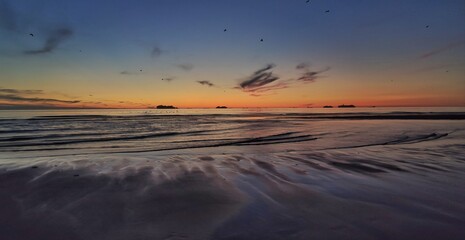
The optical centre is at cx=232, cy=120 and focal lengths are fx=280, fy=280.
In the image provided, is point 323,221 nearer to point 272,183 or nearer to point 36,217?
point 272,183

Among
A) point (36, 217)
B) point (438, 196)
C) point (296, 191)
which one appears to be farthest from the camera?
point (296, 191)

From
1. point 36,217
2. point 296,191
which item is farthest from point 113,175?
point 296,191

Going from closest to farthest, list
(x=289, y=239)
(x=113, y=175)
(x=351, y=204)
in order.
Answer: (x=289, y=239) → (x=351, y=204) → (x=113, y=175)

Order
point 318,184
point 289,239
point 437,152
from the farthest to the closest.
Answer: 1. point 437,152
2. point 318,184
3. point 289,239

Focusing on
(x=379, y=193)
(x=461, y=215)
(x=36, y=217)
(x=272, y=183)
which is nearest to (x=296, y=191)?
(x=272, y=183)

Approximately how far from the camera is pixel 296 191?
541 centimetres

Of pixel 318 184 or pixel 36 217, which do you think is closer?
pixel 36 217

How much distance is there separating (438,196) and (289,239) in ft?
11.5

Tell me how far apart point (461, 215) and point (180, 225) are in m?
4.05

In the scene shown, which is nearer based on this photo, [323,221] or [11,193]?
[323,221]

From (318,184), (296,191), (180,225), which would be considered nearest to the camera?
(180,225)

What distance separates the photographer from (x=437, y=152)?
10.5m

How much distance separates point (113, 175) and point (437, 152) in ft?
36.9

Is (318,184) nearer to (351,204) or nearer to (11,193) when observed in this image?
(351,204)
